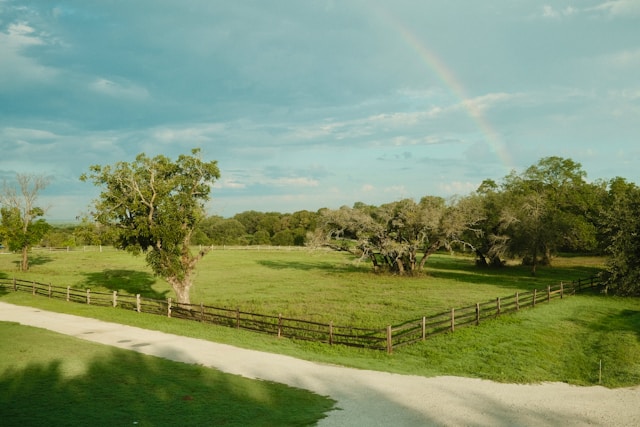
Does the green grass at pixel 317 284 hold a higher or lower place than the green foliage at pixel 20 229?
lower

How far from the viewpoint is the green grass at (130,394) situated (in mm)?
9828

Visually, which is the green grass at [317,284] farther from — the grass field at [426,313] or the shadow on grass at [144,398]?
the shadow on grass at [144,398]

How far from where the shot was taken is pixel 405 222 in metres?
47.2

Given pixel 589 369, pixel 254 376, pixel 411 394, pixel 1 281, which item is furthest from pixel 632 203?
pixel 1 281

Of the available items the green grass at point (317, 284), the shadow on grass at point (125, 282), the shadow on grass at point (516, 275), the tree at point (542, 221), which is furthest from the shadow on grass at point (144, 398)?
the tree at point (542, 221)

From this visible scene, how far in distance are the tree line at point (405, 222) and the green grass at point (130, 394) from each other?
38.6ft

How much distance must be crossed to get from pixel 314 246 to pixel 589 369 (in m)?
33.5

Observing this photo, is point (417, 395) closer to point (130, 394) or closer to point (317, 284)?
point (130, 394)

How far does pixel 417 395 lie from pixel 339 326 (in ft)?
23.1

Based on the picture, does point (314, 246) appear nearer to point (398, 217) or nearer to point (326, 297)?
point (398, 217)

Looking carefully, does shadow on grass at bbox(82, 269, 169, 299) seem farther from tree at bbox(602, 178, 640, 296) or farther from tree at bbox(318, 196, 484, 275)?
tree at bbox(602, 178, 640, 296)

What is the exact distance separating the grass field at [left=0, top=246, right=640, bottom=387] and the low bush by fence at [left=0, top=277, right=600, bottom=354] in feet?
2.20

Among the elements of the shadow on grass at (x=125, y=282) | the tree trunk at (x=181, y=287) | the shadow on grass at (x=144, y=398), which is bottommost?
the shadow on grass at (x=125, y=282)

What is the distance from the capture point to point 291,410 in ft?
36.3
